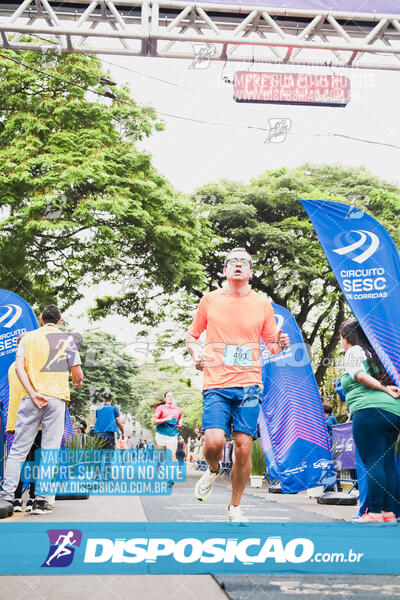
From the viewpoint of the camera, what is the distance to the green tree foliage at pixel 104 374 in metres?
29.6

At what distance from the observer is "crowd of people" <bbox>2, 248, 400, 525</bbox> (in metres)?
4.53

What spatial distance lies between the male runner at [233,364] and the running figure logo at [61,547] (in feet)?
5.47

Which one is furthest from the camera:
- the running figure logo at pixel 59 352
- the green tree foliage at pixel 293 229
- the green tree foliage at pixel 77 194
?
the green tree foliage at pixel 293 229

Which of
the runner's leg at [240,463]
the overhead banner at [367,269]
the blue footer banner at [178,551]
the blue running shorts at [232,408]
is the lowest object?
the blue footer banner at [178,551]

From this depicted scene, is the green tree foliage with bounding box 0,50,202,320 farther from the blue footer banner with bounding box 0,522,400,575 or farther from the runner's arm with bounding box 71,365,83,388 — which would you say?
the blue footer banner with bounding box 0,522,400,575

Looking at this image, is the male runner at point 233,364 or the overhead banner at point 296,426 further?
the overhead banner at point 296,426

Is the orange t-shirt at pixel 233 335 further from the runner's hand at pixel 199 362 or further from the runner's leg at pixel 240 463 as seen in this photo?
the runner's leg at pixel 240 463

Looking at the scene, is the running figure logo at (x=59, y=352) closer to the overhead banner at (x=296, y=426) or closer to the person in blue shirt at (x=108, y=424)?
the overhead banner at (x=296, y=426)

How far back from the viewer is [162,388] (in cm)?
4469

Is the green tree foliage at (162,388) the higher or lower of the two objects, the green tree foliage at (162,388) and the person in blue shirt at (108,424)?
the higher

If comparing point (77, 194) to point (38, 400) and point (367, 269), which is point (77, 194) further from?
point (367, 269)

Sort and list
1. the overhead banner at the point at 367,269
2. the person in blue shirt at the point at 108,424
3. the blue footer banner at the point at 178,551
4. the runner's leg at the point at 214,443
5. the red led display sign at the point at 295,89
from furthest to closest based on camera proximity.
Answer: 1. the person in blue shirt at the point at 108,424
2. the red led display sign at the point at 295,89
3. the overhead banner at the point at 367,269
4. the runner's leg at the point at 214,443
5. the blue footer banner at the point at 178,551

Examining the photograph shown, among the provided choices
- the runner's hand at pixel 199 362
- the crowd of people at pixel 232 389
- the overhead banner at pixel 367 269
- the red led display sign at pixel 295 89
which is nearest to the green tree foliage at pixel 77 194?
the red led display sign at pixel 295 89

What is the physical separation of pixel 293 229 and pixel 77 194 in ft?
32.3
